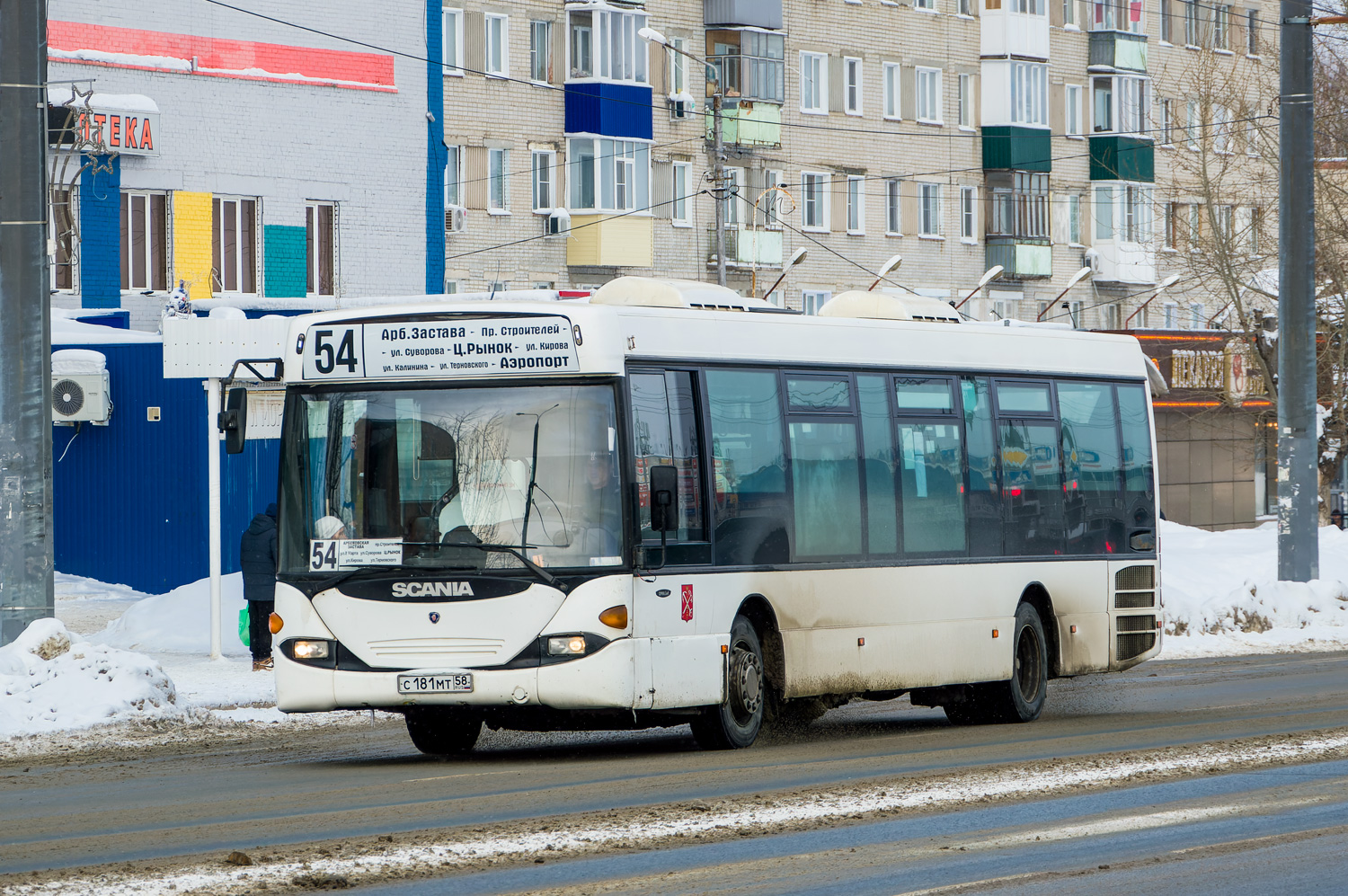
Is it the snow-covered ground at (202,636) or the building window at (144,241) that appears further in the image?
the building window at (144,241)

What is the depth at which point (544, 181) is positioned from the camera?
50.5 metres

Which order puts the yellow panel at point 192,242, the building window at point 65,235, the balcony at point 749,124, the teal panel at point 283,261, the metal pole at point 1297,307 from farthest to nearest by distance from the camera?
the balcony at point 749,124
the teal panel at point 283,261
the yellow panel at point 192,242
the building window at point 65,235
the metal pole at point 1297,307

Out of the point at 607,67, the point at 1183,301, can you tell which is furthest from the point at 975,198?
the point at 607,67

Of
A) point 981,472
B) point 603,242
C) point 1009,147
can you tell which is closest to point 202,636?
point 981,472

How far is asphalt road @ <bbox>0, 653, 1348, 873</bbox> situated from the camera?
10.5m

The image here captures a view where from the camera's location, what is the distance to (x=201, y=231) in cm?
3681

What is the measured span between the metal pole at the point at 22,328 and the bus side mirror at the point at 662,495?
214 inches

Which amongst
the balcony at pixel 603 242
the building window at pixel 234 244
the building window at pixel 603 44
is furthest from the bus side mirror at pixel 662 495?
the building window at pixel 603 44

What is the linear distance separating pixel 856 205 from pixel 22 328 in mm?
43399

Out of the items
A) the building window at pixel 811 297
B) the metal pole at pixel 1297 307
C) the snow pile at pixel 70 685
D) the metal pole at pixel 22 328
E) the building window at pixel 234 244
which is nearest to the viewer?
the snow pile at pixel 70 685

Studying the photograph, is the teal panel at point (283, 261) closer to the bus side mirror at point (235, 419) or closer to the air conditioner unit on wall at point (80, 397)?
the air conditioner unit on wall at point (80, 397)

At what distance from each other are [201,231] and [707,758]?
981 inches

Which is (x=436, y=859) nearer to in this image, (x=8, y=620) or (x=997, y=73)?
(x=8, y=620)

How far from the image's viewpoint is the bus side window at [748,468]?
14352 millimetres
